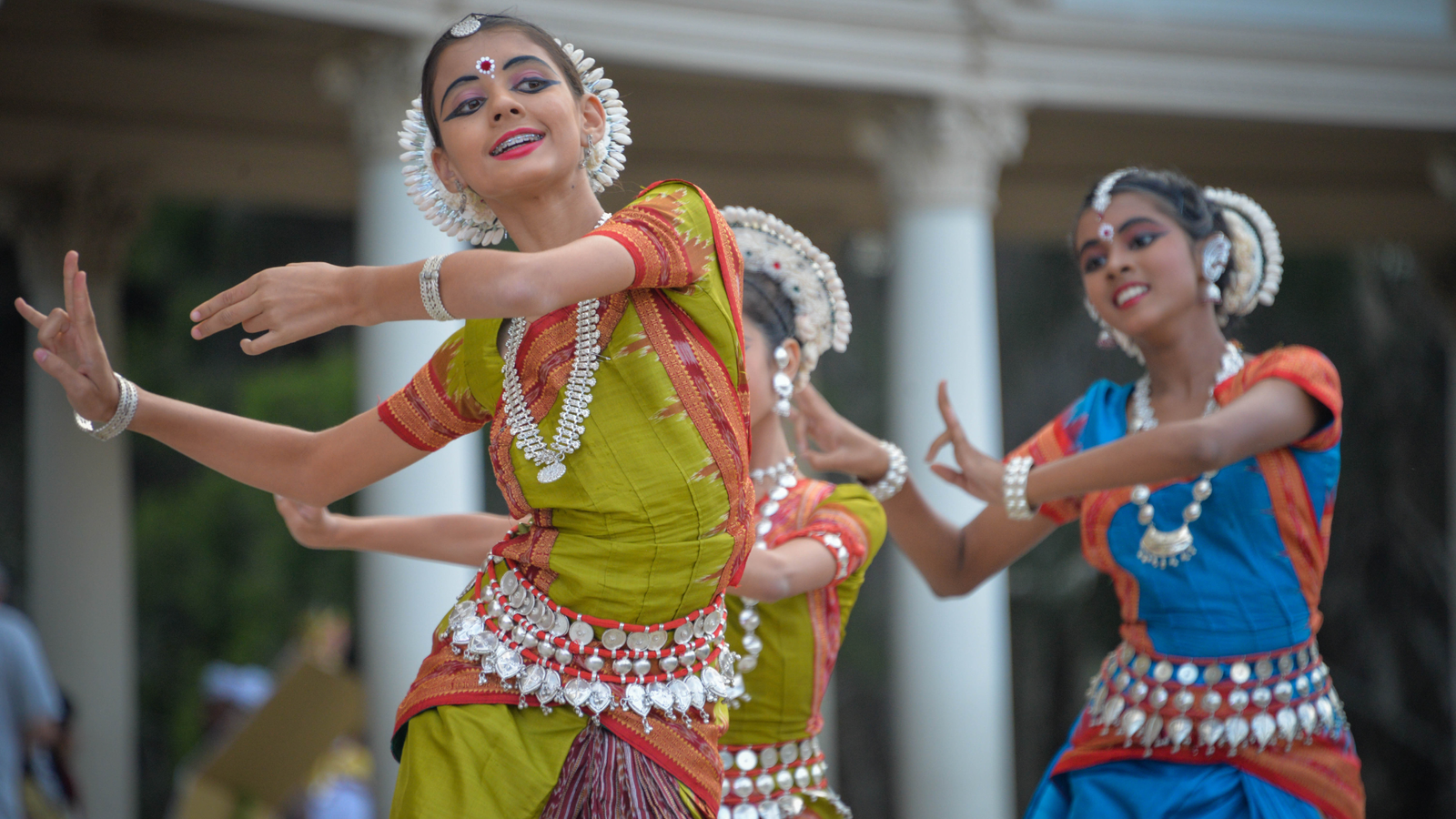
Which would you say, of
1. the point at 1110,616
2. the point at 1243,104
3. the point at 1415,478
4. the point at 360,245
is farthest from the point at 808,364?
the point at 1415,478

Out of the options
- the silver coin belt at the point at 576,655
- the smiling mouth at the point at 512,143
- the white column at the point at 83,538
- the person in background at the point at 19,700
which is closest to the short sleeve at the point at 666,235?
the smiling mouth at the point at 512,143

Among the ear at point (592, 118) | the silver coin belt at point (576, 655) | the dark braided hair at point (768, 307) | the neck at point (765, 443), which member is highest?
the ear at point (592, 118)

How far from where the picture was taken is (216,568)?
13.6 meters

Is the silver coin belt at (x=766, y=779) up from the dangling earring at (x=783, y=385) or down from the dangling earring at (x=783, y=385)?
down

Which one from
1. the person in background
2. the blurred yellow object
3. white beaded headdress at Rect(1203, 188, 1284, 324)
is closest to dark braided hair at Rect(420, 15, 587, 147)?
white beaded headdress at Rect(1203, 188, 1284, 324)

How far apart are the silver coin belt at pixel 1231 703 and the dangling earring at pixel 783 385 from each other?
0.84 meters

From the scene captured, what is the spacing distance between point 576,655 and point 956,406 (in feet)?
A: 17.5

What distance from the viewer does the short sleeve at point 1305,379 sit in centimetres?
264

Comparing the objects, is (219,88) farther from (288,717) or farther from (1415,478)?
(1415,478)

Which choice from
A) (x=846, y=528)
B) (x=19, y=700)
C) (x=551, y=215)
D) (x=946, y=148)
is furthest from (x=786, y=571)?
(x=946, y=148)

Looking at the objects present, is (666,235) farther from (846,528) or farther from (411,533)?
(846,528)

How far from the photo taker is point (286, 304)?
1.69 meters

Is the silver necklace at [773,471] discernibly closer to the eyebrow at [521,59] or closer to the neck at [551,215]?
the neck at [551,215]

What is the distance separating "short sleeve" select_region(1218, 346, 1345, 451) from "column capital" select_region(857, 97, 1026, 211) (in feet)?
14.5
